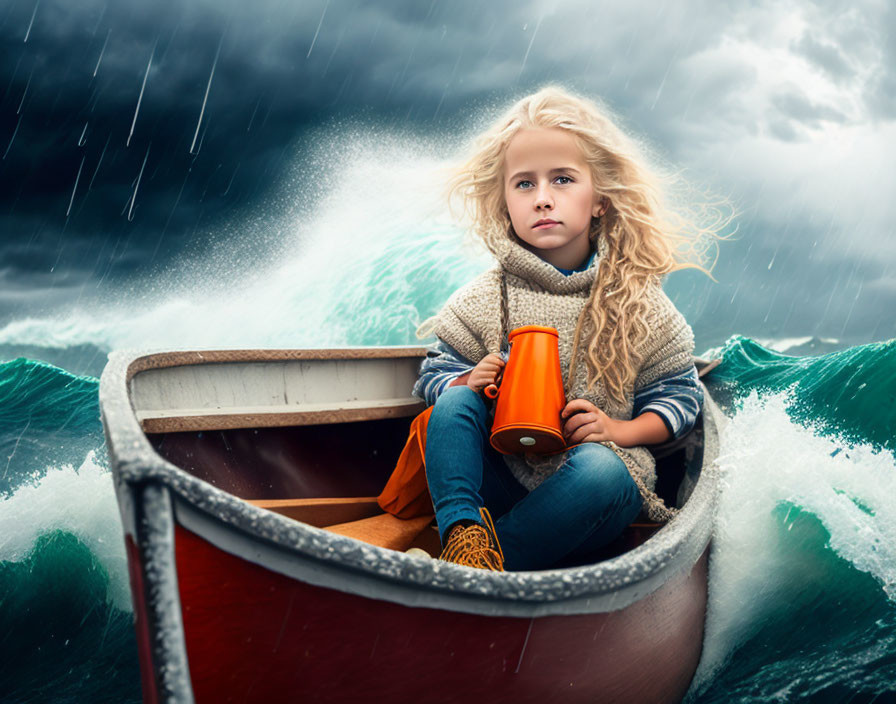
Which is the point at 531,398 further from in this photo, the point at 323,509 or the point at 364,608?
the point at 323,509

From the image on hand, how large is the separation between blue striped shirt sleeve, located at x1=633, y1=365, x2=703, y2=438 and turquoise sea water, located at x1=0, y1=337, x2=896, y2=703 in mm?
271

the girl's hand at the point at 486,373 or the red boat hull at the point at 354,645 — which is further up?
the girl's hand at the point at 486,373

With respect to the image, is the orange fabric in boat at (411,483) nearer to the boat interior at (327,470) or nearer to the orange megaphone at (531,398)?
the boat interior at (327,470)

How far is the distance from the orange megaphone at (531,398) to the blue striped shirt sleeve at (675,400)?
0.32 m

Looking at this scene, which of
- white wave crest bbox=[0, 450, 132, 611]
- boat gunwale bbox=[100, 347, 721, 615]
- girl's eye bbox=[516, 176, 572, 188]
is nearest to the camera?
boat gunwale bbox=[100, 347, 721, 615]

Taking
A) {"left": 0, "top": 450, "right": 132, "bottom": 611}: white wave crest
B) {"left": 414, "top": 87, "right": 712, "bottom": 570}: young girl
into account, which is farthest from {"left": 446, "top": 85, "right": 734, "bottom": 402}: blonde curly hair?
{"left": 0, "top": 450, "right": 132, "bottom": 611}: white wave crest

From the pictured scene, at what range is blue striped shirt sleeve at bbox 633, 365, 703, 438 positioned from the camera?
1799 millimetres

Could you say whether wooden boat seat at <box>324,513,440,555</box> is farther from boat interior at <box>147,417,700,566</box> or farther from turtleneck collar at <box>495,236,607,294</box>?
turtleneck collar at <box>495,236,607,294</box>

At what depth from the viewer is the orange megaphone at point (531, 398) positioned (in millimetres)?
1605

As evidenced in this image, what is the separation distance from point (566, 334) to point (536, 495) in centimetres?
51

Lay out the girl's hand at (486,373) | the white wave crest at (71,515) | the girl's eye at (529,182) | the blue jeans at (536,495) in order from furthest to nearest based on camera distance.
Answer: the white wave crest at (71,515), the girl's eye at (529,182), the girl's hand at (486,373), the blue jeans at (536,495)

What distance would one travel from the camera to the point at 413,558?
42.1 inches

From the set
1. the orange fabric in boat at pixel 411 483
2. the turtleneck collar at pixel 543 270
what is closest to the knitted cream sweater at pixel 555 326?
the turtleneck collar at pixel 543 270

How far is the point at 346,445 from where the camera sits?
2504mm
